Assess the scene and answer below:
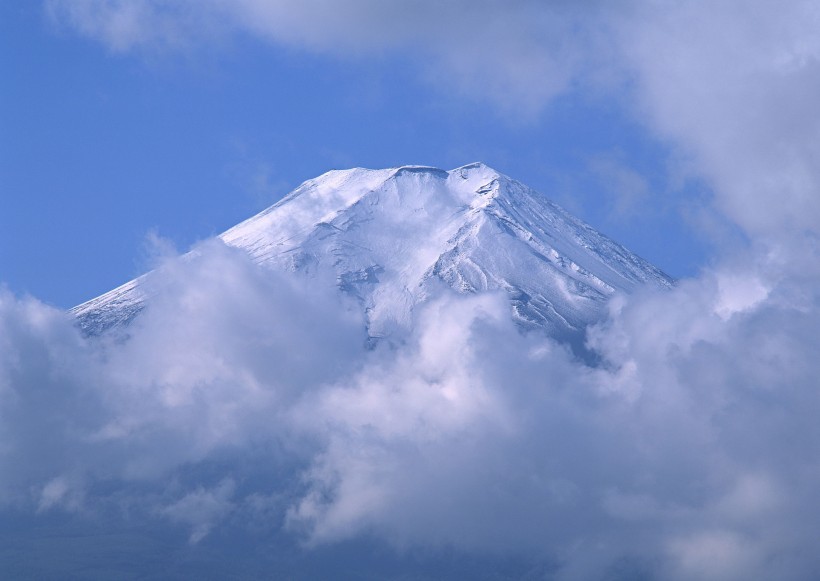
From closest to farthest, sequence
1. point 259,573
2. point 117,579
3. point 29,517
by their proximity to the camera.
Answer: point 117,579 < point 259,573 < point 29,517

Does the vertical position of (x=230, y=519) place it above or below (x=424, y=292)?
below

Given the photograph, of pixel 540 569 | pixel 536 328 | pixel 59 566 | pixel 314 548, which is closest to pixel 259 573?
pixel 314 548

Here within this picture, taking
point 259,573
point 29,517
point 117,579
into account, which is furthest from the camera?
point 29,517

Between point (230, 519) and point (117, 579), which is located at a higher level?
point (230, 519)

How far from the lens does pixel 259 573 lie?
182500mm

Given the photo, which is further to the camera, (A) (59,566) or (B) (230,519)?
(B) (230,519)

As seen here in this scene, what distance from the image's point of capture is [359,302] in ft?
651

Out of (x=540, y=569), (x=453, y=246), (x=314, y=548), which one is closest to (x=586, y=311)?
(x=453, y=246)

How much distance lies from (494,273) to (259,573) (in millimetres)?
52889

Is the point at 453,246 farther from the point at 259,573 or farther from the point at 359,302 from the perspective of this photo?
the point at 259,573

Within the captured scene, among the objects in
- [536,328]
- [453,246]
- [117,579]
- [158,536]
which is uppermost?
[453,246]

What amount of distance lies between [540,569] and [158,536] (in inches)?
2062

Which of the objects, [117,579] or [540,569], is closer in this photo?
[117,579]

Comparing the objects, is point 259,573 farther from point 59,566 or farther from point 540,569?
point 540,569
